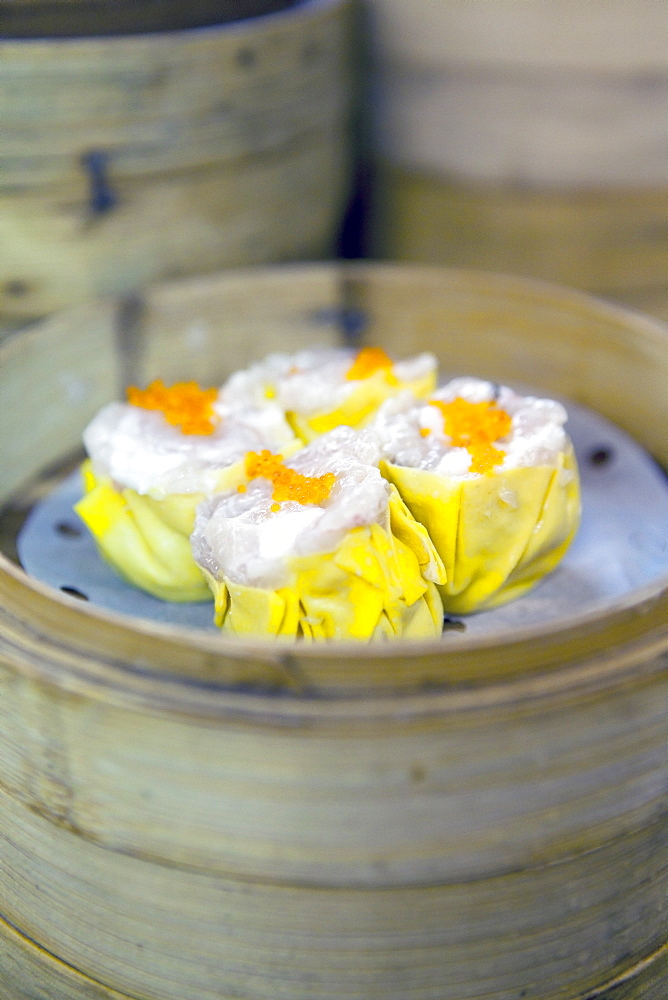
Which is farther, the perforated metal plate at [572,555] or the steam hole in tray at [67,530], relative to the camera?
the steam hole in tray at [67,530]

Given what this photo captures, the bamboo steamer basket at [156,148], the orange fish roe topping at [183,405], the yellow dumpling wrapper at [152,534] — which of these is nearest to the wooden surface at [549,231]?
the bamboo steamer basket at [156,148]

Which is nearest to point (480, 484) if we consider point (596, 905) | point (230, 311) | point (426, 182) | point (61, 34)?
point (596, 905)

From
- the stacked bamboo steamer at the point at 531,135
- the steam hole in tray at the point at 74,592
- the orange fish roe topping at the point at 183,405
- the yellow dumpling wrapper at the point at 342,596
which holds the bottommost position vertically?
the steam hole in tray at the point at 74,592

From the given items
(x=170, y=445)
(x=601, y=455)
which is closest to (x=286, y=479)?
(x=170, y=445)

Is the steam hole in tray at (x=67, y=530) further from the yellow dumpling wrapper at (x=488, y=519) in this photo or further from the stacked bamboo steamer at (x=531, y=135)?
the stacked bamboo steamer at (x=531, y=135)

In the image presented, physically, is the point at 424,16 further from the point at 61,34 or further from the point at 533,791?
the point at 533,791

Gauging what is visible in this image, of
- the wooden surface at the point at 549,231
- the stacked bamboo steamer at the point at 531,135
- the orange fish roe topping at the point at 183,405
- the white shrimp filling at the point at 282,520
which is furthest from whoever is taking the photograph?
the wooden surface at the point at 549,231

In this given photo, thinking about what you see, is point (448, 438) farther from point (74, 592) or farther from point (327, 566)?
point (74, 592)
